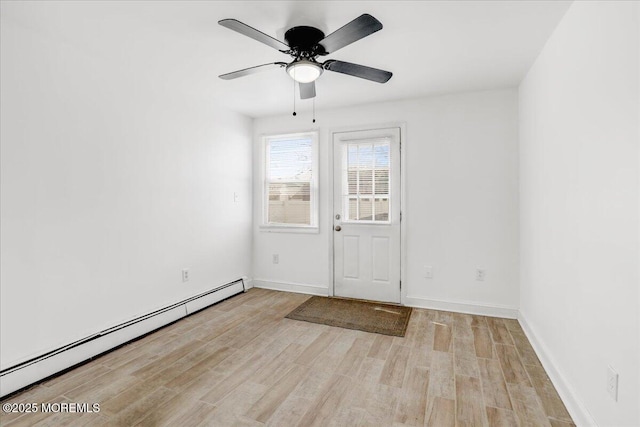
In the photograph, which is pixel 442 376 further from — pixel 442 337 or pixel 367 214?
pixel 367 214

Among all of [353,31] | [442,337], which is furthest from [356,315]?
[353,31]

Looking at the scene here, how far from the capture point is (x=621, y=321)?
4.62ft

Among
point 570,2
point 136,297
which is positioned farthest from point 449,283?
point 136,297

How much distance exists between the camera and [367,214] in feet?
13.4

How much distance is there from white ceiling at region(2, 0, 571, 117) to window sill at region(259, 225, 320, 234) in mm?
1781

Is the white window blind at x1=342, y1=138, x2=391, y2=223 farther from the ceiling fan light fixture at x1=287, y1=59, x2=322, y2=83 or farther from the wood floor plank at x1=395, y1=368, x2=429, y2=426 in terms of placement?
the wood floor plank at x1=395, y1=368, x2=429, y2=426

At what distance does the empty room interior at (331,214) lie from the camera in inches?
72.3

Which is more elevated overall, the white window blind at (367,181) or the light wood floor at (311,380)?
the white window blind at (367,181)

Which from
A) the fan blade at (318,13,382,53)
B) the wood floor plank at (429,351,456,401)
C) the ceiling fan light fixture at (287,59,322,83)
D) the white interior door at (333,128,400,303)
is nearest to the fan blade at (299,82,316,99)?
the ceiling fan light fixture at (287,59,322,83)

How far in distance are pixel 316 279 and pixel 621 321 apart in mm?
3267

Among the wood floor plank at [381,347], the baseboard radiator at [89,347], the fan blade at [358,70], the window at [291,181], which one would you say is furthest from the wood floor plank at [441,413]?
the window at [291,181]

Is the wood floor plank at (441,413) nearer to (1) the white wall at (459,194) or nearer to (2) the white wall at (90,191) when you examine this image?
(1) the white wall at (459,194)

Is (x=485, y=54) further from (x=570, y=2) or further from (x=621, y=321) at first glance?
(x=621, y=321)

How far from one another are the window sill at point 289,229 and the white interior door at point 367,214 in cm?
31
